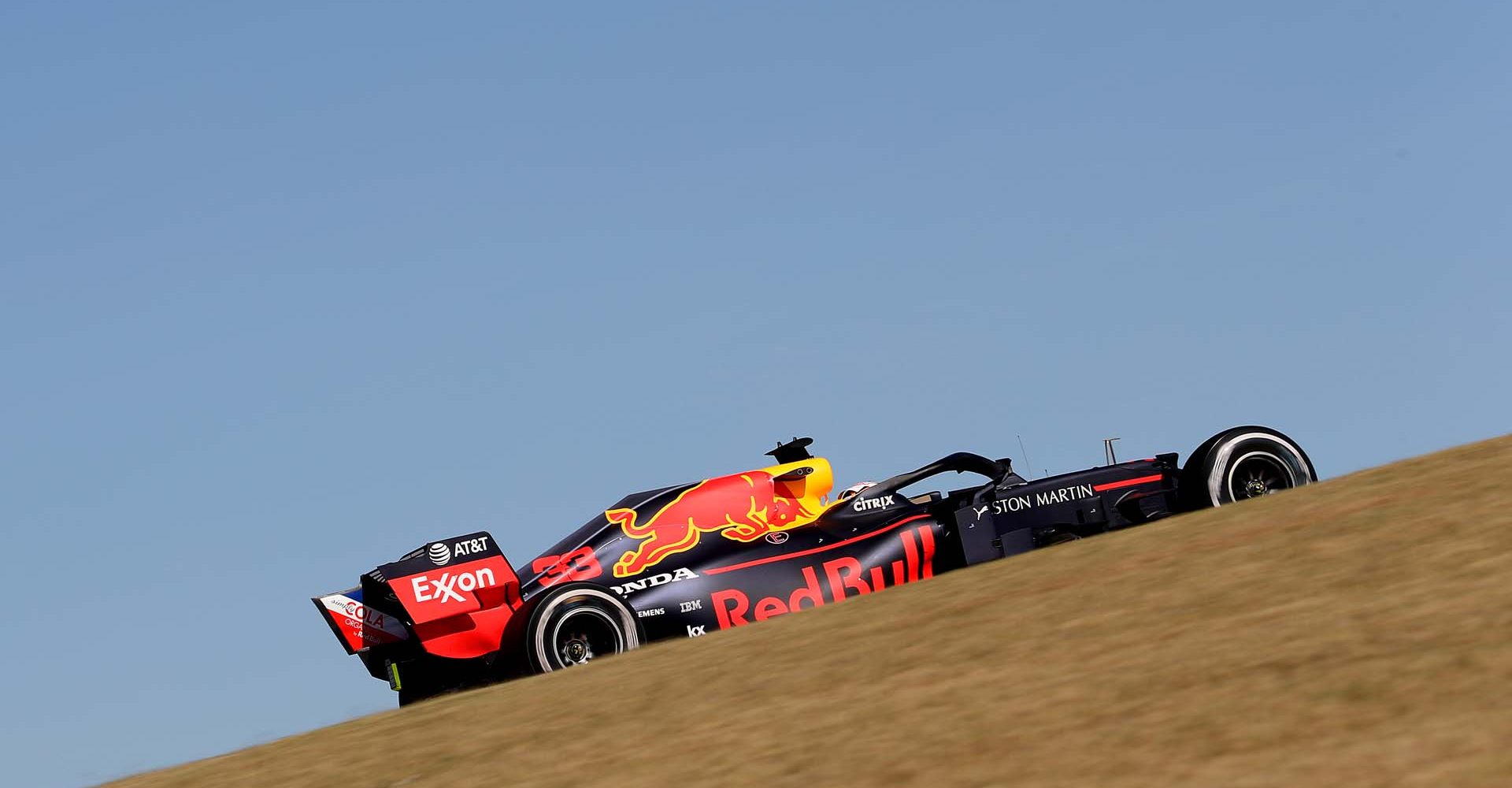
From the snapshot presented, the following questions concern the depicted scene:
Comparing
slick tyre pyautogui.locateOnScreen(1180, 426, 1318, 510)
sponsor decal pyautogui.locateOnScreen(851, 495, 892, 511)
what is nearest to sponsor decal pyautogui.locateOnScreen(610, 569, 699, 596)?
sponsor decal pyautogui.locateOnScreen(851, 495, 892, 511)

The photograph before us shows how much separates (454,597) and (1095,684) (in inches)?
269

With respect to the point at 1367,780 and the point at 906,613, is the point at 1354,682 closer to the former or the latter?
the point at 1367,780

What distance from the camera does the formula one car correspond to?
1248 centimetres

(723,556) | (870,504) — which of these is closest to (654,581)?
(723,556)

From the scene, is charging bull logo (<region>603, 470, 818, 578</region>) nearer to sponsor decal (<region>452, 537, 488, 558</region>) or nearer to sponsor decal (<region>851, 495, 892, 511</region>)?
sponsor decal (<region>851, 495, 892, 511</region>)

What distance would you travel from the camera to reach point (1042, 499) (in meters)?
14.2

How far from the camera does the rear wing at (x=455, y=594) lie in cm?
1249

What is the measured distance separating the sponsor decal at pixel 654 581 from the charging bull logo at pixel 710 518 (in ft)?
0.49

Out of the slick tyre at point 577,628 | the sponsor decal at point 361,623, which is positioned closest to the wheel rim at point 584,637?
the slick tyre at point 577,628

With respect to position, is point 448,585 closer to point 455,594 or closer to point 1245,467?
point 455,594

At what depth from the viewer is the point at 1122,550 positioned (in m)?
A: 10.9

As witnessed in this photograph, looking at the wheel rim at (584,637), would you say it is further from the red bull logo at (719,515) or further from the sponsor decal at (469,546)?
the sponsor decal at (469,546)

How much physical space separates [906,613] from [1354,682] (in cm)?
415

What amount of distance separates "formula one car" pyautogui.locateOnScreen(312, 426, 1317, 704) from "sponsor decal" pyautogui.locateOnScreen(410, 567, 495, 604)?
0.01m
